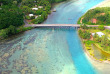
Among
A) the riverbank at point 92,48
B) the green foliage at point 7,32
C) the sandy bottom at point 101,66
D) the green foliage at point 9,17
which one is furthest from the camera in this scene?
the green foliage at point 9,17

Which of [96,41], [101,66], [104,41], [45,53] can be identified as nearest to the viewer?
[101,66]

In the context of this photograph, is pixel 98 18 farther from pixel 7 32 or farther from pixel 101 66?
pixel 7 32

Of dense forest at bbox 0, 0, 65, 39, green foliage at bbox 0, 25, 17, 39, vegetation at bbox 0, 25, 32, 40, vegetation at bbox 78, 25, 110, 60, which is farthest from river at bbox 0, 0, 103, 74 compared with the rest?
dense forest at bbox 0, 0, 65, 39

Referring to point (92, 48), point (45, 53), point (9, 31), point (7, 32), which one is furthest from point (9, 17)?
point (92, 48)

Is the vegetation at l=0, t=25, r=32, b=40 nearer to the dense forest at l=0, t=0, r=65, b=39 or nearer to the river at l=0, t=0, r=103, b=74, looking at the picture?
the dense forest at l=0, t=0, r=65, b=39

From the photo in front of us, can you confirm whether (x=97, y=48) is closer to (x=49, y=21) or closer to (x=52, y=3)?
(x=49, y=21)

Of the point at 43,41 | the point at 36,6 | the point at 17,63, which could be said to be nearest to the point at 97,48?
the point at 43,41

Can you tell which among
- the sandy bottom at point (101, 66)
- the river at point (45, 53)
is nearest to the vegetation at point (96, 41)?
the river at point (45, 53)

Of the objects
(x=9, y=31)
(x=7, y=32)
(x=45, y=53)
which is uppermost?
(x=9, y=31)

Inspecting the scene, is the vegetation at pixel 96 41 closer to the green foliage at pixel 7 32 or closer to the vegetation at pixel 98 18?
the vegetation at pixel 98 18

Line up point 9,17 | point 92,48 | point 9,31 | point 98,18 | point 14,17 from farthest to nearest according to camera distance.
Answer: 1. point 98,18
2. point 14,17
3. point 9,17
4. point 9,31
5. point 92,48

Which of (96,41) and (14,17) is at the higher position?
(14,17)
